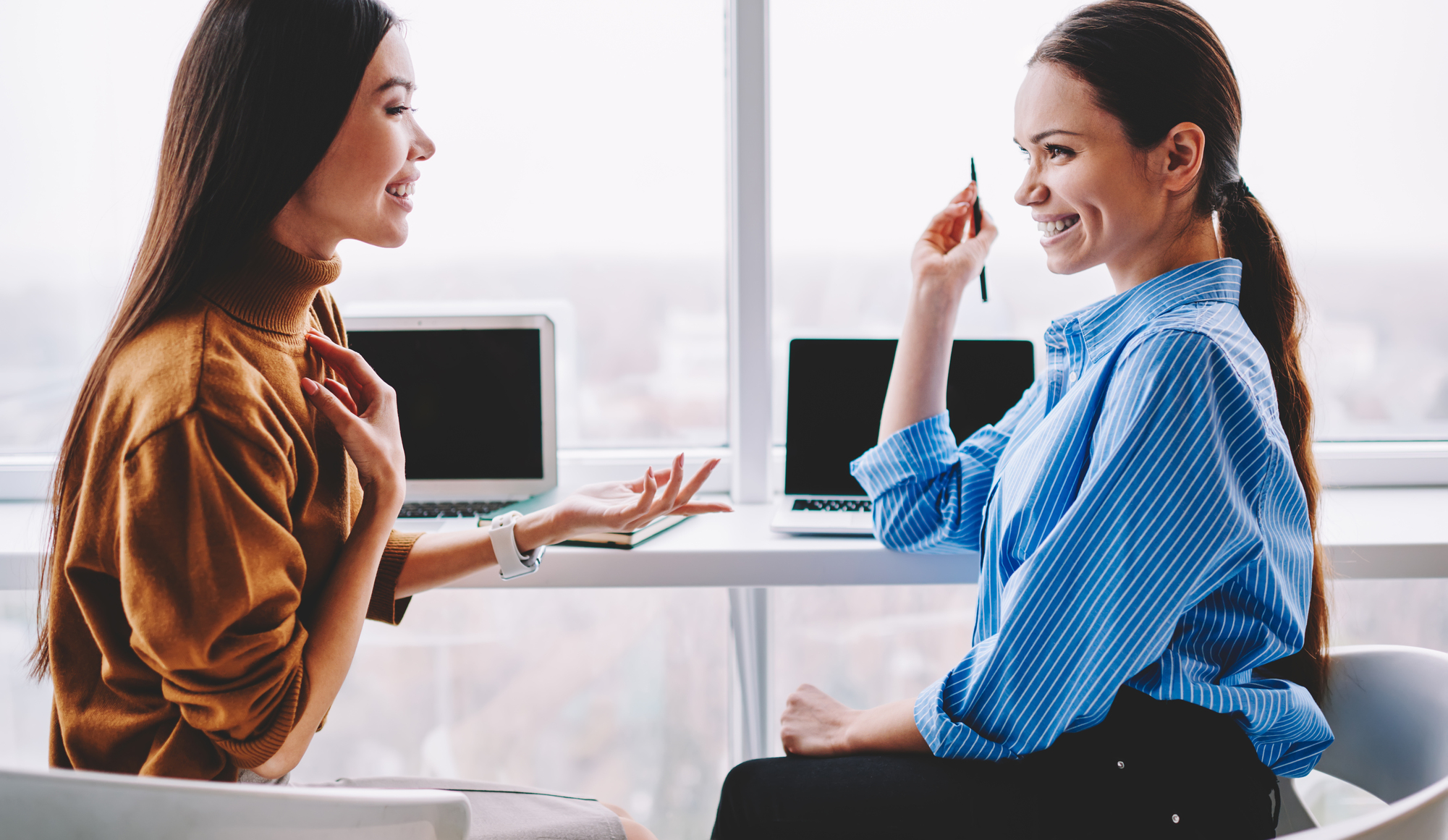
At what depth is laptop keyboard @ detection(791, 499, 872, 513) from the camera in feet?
5.61

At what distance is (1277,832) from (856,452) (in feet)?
3.05

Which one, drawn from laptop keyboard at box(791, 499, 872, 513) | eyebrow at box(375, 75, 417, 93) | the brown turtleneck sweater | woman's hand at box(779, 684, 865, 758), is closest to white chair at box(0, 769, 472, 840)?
the brown turtleneck sweater

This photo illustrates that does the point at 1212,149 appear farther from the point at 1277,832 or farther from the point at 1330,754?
the point at 1277,832

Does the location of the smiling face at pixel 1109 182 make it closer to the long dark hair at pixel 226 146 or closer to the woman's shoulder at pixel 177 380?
the long dark hair at pixel 226 146

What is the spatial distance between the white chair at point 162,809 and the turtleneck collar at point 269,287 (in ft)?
1.42

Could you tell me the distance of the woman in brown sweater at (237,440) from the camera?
73 centimetres

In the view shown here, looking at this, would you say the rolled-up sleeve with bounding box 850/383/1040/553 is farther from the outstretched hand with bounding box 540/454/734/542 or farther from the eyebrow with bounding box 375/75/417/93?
the eyebrow with bounding box 375/75/417/93

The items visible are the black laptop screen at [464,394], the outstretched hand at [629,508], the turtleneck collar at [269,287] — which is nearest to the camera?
the turtleneck collar at [269,287]

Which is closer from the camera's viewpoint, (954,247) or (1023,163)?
(954,247)

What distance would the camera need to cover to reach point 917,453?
4.28ft

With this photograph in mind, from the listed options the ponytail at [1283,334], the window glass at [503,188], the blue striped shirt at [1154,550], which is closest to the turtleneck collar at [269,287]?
the blue striped shirt at [1154,550]

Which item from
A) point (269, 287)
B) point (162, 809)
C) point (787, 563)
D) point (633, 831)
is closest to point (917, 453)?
point (787, 563)

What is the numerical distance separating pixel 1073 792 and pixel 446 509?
1253 millimetres

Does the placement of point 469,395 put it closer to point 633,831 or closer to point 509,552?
point 509,552
